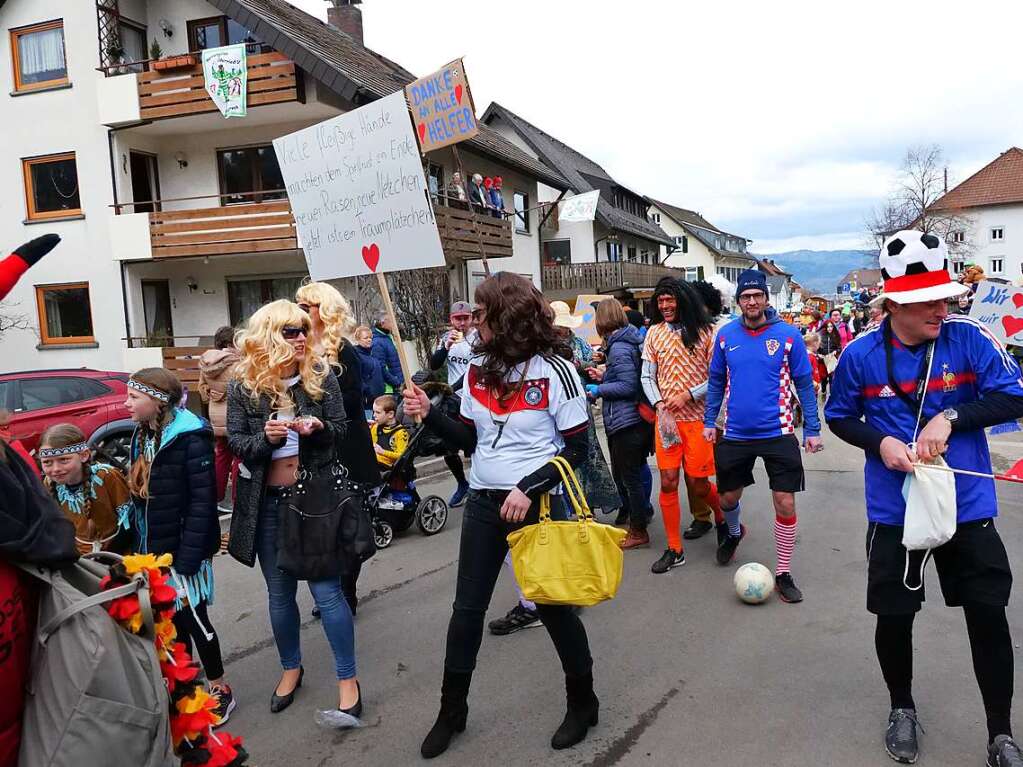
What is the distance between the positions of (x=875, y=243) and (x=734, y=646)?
175ft

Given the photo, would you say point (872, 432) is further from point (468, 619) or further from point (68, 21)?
point (68, 21)

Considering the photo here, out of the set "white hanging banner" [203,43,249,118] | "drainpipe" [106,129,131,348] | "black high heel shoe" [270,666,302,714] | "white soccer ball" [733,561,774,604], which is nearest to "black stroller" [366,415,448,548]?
"black high heel shoe" [270,666,302,714]

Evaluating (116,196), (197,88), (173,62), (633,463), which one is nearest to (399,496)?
(633,463)

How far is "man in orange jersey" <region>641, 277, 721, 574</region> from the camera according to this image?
5.50 m

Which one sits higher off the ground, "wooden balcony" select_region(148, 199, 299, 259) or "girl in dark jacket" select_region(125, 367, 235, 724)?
"wooden balcony" select_region(148, 199, 299, 259)

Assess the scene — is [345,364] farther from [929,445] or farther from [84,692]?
[929,445]

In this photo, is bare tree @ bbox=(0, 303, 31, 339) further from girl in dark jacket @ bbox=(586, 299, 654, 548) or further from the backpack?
the backpack

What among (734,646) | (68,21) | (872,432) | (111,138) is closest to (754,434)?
(734,646)

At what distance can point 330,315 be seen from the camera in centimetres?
402

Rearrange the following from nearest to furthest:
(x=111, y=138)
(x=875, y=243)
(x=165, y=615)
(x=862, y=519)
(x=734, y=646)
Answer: (x=165, y=615) → (x=734, y=646) → (x=862, y=519) → (x=111, y=138) → (x=875, y=243)

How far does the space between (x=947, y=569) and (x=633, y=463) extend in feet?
9.82

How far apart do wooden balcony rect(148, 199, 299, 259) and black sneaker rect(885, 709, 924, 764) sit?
565 inches

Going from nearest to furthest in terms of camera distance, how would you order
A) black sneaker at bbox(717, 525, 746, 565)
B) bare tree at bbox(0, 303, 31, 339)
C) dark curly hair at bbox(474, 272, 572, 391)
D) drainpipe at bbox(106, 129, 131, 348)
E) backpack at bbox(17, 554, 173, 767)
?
backpack at bbox(17, 554, 173, 767), dark curly hair at bbox(474, 272, 572, 391), black sneaker at bbox(717, 525, 746, 565), drainpipe at bbox(106, 129, 131, 348), bare tree at bbox(0, 303, 31, 339)

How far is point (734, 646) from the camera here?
415cm
